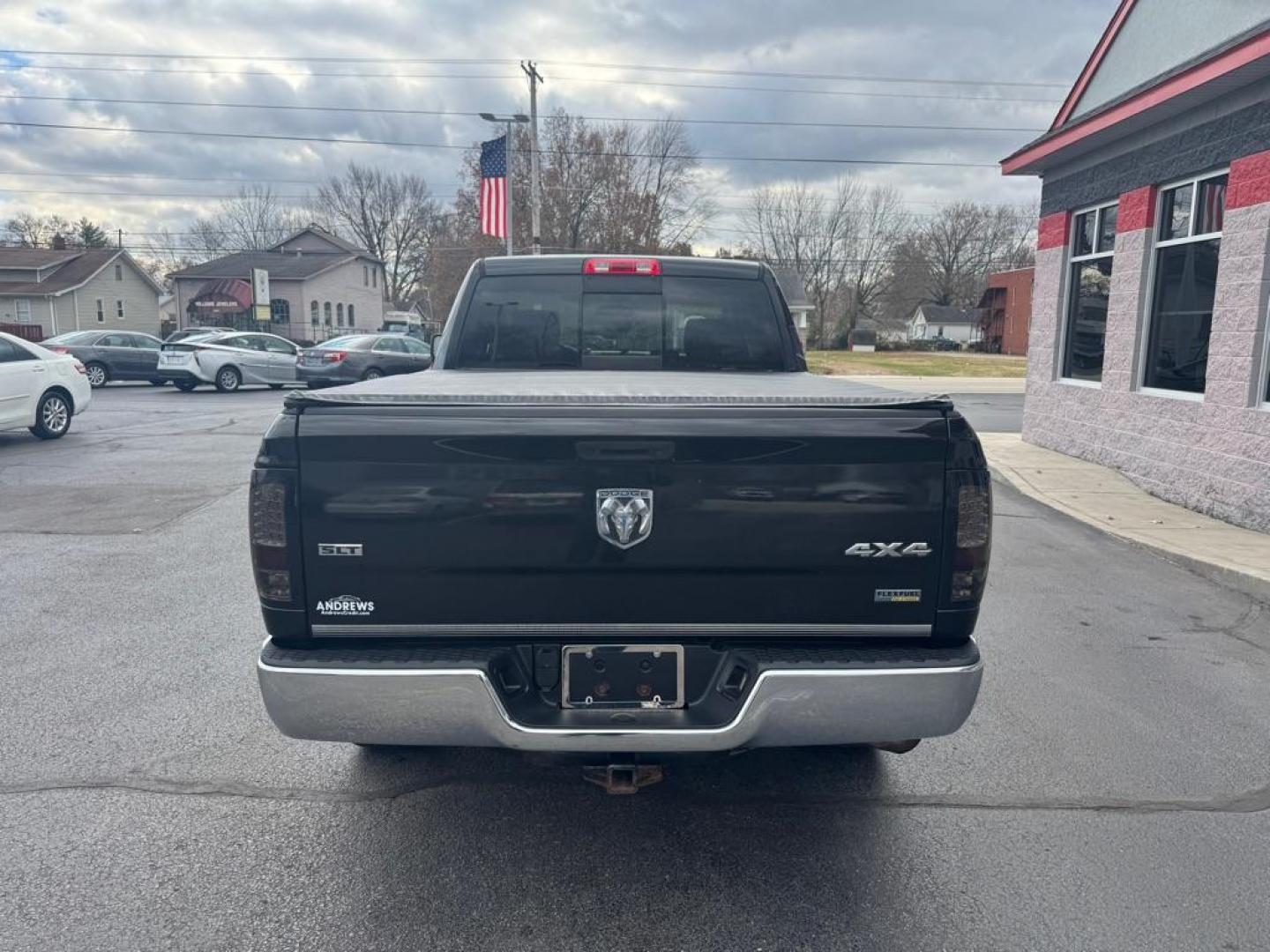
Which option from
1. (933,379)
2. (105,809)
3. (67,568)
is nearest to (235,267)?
(933,379)

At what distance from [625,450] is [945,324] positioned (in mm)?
91262

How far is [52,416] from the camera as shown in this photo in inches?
504

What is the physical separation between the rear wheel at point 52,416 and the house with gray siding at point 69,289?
37.7m

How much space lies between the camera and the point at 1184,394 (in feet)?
29.7

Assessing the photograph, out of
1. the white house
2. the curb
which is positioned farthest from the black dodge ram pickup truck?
the white house

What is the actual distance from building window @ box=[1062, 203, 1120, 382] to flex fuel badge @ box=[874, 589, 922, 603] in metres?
9.44

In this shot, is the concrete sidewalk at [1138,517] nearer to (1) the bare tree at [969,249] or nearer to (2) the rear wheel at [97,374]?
(2) the rear wheel at [97,374]

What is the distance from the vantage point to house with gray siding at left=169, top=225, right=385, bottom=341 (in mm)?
51625

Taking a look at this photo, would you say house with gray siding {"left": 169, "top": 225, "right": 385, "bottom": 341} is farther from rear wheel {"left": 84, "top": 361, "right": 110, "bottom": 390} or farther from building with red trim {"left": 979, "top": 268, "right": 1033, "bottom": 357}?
building with red trim {"left": 979, "top": 268, "right": 1033, "bottom": 357}

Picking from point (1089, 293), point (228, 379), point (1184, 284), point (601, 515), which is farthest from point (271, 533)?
point (228, 379)

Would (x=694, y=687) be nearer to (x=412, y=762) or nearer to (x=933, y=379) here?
(x=412, y=762)

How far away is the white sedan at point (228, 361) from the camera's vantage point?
22.2 meters

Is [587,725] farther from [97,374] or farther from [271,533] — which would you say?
[97,374]

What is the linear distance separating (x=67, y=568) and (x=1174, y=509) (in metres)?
9.64
